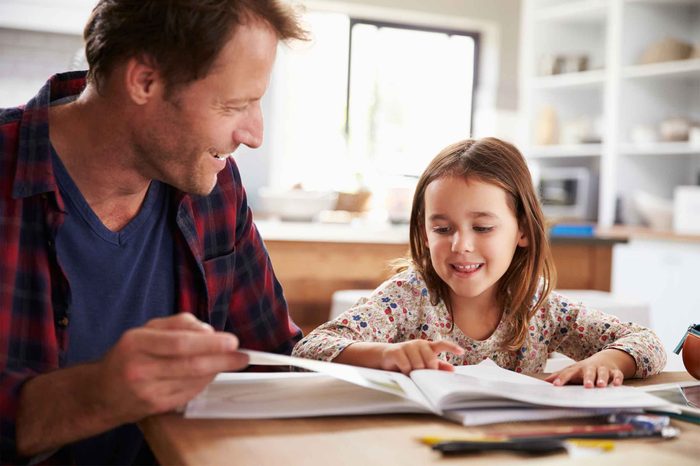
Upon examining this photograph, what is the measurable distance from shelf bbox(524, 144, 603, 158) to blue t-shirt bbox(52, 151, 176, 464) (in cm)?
457

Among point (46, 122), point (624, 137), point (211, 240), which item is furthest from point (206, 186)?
point (624, 137)

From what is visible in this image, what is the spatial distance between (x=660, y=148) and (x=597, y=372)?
4.20m

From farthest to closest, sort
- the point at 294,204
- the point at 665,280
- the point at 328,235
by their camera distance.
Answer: the point at 665,280, the point at 294,204, the point at 328,235

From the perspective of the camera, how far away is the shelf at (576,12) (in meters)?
5.51

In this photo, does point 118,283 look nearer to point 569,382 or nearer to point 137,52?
point 137,52

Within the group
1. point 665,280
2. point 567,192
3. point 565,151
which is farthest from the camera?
point 565,151

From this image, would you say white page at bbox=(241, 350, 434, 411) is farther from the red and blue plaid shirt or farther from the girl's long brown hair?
the girl's long brown hair

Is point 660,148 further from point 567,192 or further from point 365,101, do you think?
point 365,101

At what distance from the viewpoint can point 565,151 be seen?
226 inches

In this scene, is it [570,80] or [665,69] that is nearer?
[665,69]

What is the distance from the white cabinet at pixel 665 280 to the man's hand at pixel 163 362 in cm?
384

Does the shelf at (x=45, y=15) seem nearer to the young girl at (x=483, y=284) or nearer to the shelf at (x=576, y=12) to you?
the shelf at (x=576, y=12)

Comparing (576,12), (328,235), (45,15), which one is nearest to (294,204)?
(328,235)

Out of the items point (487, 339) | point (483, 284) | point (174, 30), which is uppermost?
point (174, 30)
